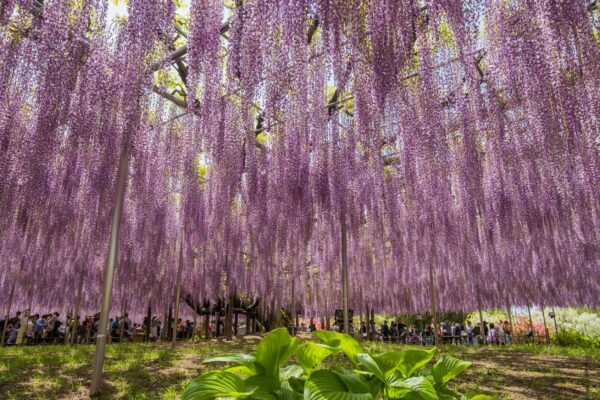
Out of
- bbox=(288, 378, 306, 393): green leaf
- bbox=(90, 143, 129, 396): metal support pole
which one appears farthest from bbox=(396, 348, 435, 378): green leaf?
bbox=(90, 143, 129, 396): metal support pole

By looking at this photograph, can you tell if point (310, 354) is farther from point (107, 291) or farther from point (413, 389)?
point (107, 291)

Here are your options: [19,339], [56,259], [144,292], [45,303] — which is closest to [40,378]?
[56,259]

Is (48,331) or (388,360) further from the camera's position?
(48,331)

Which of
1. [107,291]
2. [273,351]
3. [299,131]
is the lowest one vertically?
[273,351]

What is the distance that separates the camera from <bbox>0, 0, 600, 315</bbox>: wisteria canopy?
15.0 feet

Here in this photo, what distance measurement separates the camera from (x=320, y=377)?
4.00 ft

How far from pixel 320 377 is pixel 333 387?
0.05 m

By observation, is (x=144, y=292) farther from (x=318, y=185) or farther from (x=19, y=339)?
(x=318, y=185)

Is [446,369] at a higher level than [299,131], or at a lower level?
lower

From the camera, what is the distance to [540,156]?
8.00 metres

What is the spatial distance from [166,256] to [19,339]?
30.1 ft

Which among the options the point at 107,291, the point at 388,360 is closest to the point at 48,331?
the point at 107,291

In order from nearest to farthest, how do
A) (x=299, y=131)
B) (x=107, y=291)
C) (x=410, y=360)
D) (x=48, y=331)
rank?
(x=410, y=360)
(x=107, y=291)
(x=299, y=131)
(x=48, y=331)

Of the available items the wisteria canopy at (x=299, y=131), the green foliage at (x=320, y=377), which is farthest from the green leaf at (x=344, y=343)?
the wisteria canopy at (x=299, y=131)
